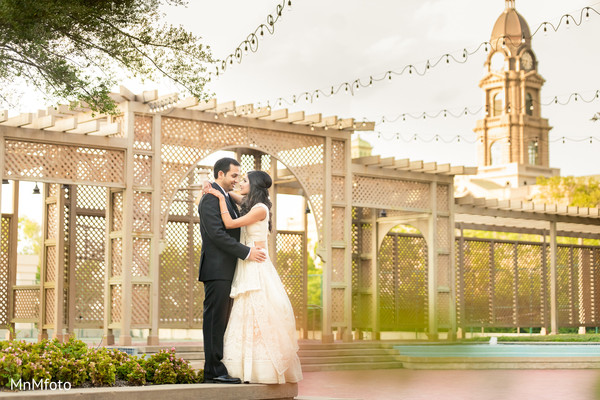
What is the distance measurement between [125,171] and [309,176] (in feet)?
9.94

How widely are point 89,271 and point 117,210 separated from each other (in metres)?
1.75

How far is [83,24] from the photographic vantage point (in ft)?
31.2

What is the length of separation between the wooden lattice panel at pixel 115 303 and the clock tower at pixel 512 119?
43.2 meters

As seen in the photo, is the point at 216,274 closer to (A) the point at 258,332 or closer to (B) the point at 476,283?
(A) the point at 258,332

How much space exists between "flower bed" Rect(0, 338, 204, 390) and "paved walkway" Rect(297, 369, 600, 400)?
75.9 inches

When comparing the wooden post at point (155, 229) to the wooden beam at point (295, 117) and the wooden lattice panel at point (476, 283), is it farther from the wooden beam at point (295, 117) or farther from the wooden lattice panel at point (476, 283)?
the wooden lattice panel at point (476, 283)

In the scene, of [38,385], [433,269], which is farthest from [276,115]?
[38,385]

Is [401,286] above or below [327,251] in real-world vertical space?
below

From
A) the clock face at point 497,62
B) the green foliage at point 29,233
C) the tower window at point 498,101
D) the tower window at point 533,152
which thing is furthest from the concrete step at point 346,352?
the tower window at point 533,152

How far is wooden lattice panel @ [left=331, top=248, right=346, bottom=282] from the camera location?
14609 millimetres

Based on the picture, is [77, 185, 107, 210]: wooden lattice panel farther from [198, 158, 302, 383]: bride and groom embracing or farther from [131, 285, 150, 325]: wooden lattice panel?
[198, 158, 302, 383]: bride and groom embracing

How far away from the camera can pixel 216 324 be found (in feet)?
19.7

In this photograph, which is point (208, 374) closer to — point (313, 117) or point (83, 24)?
point (83, 24)

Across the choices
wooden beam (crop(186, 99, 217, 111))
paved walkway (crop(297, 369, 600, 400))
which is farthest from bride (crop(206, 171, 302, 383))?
wooden beam (crop(186, 99, 217, 111))
